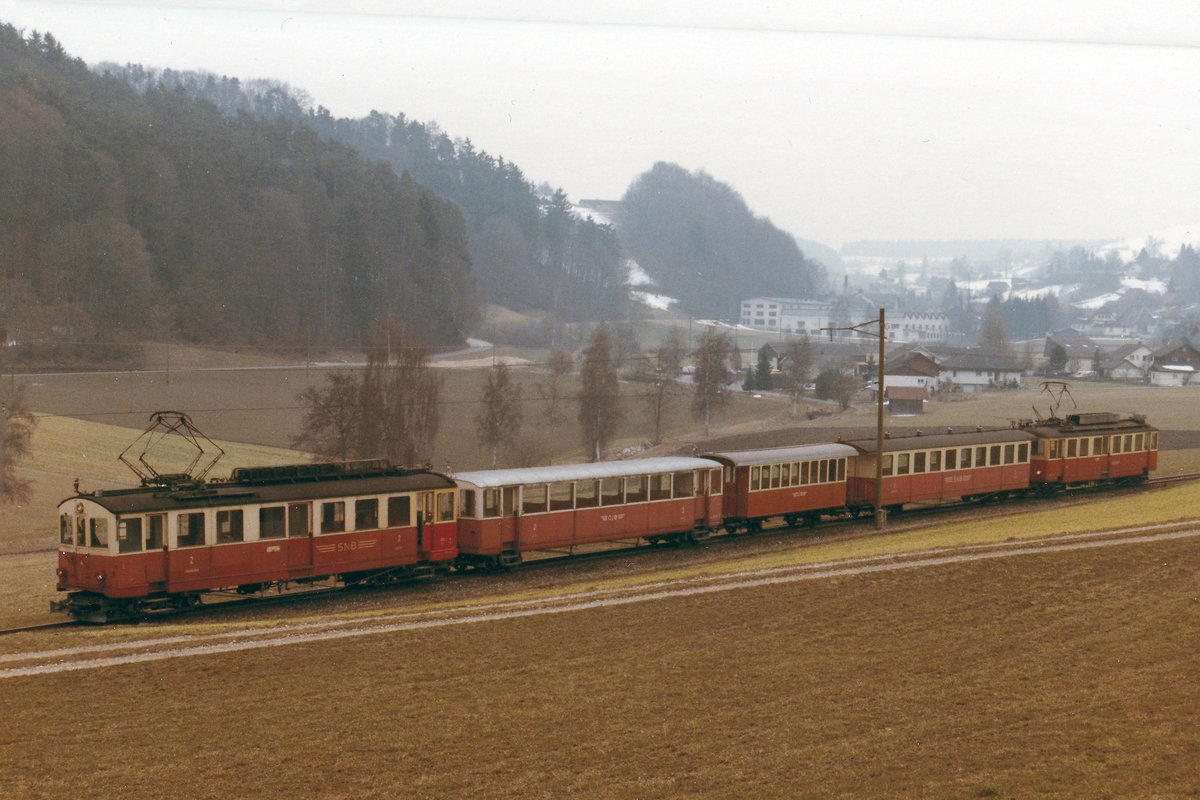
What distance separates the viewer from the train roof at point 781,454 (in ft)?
104

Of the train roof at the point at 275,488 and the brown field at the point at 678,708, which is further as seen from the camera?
the train roof at the point at 275,488

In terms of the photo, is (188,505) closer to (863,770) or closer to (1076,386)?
(863,770)

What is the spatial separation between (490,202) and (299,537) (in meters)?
113

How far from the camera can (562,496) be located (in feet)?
89.4

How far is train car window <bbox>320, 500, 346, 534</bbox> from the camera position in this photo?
23.4 metres

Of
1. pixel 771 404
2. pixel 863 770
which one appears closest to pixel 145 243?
pixel 771 404

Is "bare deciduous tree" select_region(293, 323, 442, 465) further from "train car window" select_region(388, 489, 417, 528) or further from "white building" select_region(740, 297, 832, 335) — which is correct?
"white building" select_region(740, 297, 832, 335)

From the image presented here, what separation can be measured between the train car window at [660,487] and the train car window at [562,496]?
2.80 meters

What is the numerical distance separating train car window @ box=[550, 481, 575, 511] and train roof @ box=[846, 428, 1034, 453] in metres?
12.5

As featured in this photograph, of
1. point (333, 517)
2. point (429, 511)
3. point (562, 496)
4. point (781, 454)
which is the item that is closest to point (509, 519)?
point (562, 496)

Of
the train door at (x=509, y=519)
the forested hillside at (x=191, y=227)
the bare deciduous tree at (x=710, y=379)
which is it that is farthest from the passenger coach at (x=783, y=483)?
the forested hillside at (x=191, y=227)

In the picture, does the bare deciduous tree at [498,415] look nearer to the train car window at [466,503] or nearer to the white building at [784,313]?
the train car window at [466,503]

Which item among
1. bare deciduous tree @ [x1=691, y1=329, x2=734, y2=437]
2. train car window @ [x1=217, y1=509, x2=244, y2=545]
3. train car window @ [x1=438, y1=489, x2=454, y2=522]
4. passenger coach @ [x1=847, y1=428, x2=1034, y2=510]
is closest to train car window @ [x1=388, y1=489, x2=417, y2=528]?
train car window @ [x1=438, y1=489, x2=454, y2=522]

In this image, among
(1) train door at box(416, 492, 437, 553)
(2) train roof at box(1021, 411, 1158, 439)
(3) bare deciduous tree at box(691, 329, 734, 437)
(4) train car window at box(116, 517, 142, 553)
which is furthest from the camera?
(3) bare deciduous tree at box(691, 329, 734, 437)
